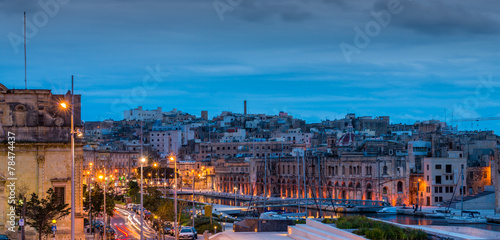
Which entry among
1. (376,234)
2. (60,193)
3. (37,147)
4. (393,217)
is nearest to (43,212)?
(60,193)

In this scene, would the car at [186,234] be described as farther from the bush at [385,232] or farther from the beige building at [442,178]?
the beige building at [442,178]

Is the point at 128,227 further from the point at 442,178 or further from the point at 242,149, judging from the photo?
the point at 242,149

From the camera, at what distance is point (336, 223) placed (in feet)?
124

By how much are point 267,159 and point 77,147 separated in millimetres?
84453

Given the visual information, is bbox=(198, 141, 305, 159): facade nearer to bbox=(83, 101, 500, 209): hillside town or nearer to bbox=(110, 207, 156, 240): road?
bbox=(83, 101, 500, 209): hillside town

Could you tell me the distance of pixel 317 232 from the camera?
3784cm

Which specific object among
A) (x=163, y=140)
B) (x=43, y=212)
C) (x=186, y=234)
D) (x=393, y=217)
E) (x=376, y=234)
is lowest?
(x=393, y=217)

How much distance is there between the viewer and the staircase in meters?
33.9

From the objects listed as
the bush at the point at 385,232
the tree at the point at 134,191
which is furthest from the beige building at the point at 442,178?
the bush at the point at 385,232

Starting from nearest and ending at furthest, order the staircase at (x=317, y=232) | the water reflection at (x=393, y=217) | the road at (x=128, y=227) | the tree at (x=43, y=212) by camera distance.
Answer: the staircase at (x=317, y=232), the tree at (x=43, y=212), the road at (x=128, y=227), the water reflection at (x=393, y=217)

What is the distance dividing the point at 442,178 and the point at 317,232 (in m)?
57.3

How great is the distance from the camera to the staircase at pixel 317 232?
3390 centimetres

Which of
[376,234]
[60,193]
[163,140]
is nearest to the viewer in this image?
[376,234]

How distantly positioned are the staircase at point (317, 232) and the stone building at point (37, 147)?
1291 centimetres
